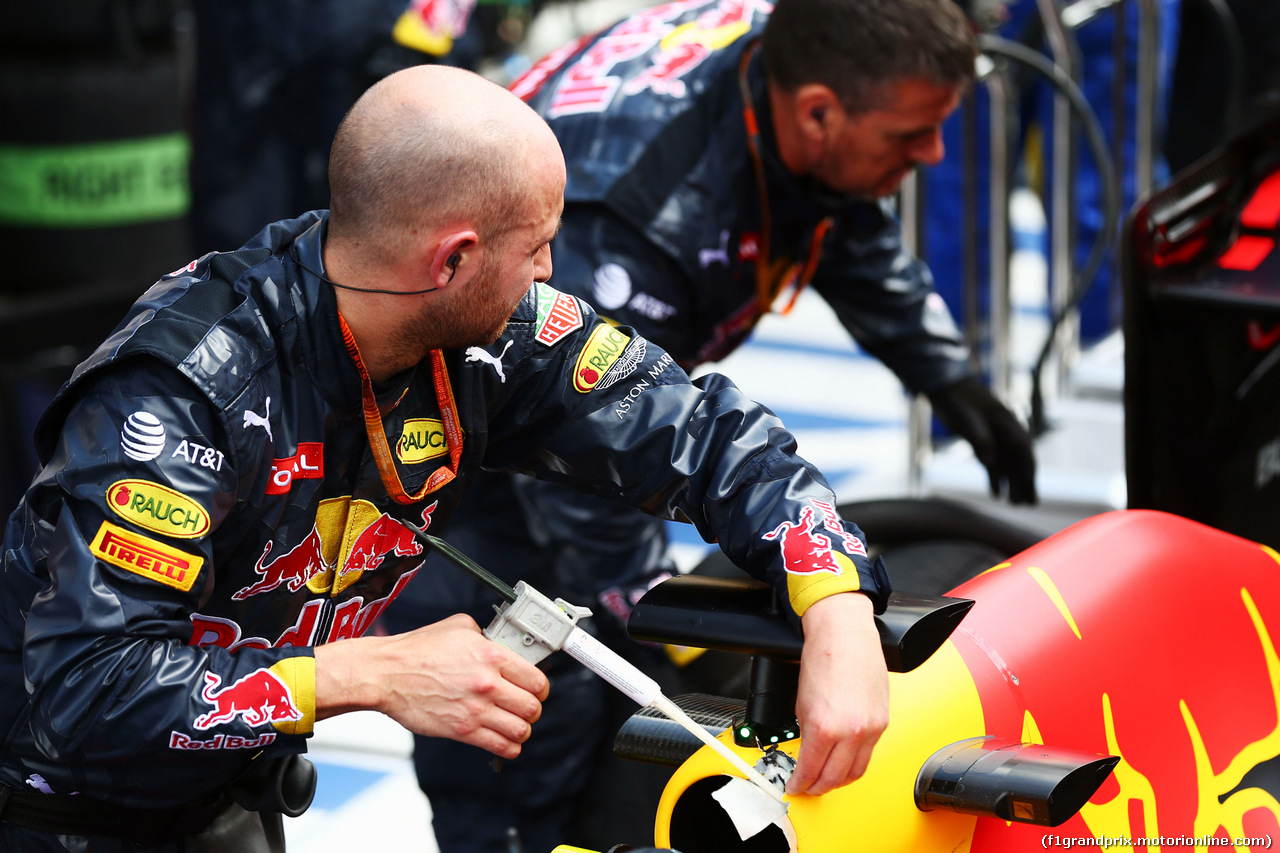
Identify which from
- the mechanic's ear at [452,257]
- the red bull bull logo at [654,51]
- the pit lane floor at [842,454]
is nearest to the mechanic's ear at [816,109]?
the red bull bull logo at [654,51]

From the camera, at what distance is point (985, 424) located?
250 cm

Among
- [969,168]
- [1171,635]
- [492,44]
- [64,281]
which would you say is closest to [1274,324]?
[1171,635]

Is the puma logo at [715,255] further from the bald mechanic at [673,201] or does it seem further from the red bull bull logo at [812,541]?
the red bull bull logo at [812,541]

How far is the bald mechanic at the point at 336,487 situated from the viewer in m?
1.18

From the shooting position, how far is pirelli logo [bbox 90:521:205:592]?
118 centimetres

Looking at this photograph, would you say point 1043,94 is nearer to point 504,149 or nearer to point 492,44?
point 492,44

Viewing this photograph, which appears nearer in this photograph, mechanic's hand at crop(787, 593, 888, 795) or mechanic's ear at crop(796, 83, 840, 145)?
mechanic's hand at crop(787, 593, 888, 795)

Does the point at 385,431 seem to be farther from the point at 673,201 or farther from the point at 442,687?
the point at 673,201

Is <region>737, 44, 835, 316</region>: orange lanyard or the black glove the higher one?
<region>737, 44, 835, 316</region>: orange lanyard

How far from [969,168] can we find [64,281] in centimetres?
257

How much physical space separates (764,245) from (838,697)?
1129 millimetres

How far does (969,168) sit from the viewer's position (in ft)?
10.9

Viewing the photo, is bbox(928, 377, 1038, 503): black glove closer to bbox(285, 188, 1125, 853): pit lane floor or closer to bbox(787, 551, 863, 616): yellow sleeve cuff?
bbox(285, 188, 1125, 853): pit lane floor

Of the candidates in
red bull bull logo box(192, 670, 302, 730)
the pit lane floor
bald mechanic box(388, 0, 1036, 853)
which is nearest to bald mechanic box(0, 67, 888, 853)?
red bull bull logo box(192, 670, 302, 730)
